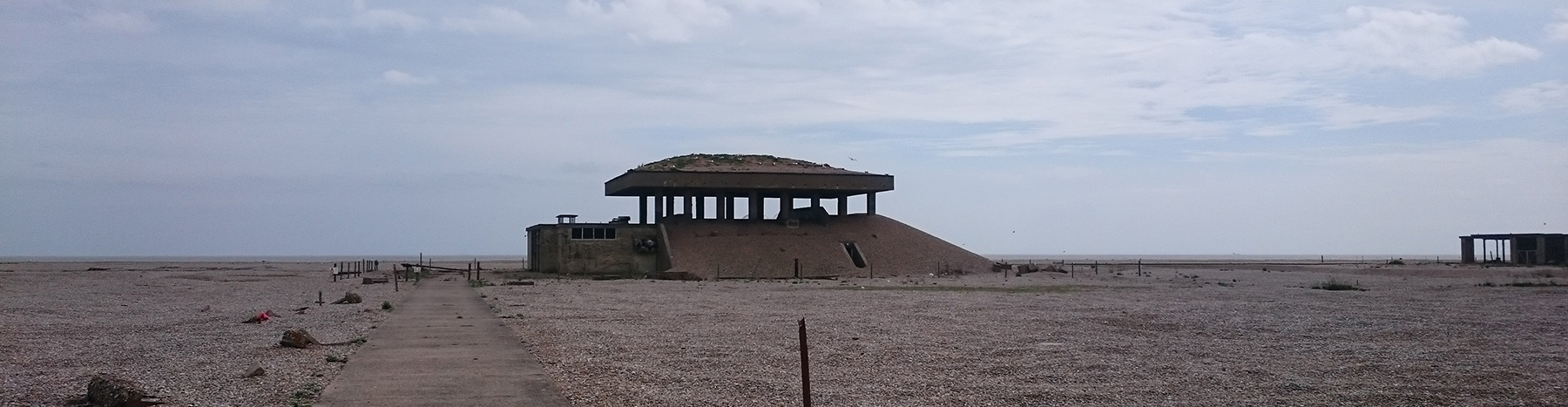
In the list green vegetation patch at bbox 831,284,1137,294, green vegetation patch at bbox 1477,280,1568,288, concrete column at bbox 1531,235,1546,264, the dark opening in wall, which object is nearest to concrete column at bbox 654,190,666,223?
the dark opening in wall

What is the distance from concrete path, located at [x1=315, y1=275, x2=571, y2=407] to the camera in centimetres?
1286

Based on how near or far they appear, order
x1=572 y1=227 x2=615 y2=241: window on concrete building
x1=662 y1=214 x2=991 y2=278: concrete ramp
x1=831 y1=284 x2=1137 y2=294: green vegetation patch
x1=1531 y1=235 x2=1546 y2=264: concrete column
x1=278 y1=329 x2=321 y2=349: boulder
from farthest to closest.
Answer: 1. x1=1531 y1=235 x2=1546 y2=264: concrete column
2. x1=572 y1=227 x2=615 y2=241: window on concrete building
3. x1=662 y1=214 x2=991 y2=278: concrete ramp
4. x1=831 y1=284 x2=1137 y2=294: green vegetation patch
5. x1=278 y1=329 x2=321 y2=349: boulder

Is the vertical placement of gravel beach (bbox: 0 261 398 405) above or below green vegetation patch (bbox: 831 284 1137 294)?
above

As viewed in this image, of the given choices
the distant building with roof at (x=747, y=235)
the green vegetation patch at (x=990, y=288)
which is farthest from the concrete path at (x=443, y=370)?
the distant building with roof at (x=747, y=235)

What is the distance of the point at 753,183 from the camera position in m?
69.6

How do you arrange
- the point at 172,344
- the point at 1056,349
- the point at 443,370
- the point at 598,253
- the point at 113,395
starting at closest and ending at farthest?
1. the point at 113,395
2. the point at 443,370
3. the point at 1056,349
4. the point at 172,344
5. the point at 598,253

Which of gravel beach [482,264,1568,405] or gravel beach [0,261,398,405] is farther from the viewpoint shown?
gravel beach [482,264,1568,405]

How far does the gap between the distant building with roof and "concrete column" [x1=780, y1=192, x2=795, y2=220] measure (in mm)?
81

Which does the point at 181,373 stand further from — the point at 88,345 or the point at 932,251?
the point at 932,251

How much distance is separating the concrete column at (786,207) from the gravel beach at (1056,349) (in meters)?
32.6

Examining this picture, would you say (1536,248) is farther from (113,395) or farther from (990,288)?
(113,395)

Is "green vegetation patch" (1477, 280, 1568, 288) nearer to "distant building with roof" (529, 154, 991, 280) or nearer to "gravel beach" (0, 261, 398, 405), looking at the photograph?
"distant building with roof" (529, 154, 991, 280)

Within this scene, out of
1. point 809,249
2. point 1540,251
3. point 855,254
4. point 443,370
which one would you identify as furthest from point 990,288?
point 1540,251

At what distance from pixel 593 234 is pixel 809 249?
1193 centimetres
